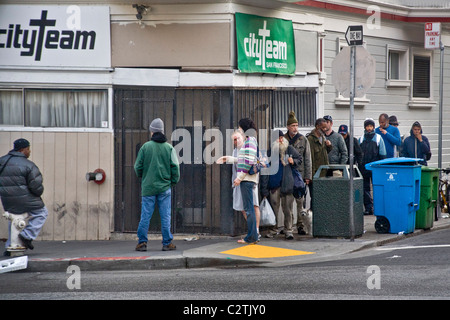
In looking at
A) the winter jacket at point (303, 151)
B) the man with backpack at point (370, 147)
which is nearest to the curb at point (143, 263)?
the winter jacket at point (303, 151)

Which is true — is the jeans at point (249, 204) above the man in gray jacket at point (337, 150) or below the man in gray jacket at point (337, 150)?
below

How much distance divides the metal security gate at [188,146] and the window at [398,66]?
6.84 metres

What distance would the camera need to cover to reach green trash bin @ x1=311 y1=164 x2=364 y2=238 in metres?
13.0

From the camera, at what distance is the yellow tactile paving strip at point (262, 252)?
1177cm

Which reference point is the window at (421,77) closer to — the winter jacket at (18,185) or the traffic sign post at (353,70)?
the traffic sign post at (353,70)

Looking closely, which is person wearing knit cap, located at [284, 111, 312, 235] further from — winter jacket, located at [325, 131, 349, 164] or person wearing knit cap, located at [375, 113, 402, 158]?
person wearing knit cap, located at [375, 113, 402, 158]

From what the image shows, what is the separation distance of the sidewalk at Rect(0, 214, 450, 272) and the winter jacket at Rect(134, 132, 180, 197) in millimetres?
971

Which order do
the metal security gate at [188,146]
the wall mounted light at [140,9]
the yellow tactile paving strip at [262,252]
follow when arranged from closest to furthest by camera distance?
the yellow tactile paving strip at [262,252] → the wall mounted light at [140,9] → the metal security gate at [188,146]

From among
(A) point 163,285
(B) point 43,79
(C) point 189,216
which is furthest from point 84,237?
(A) point 163,285

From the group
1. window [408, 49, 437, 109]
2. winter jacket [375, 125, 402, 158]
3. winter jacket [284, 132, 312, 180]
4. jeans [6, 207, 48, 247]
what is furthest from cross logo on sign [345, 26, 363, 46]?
window [408, 49, 437, 109]

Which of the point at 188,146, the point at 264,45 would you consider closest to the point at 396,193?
the point at 264,45

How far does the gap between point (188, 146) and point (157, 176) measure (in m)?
1.71

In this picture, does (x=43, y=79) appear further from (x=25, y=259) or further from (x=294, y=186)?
(x=294, y=186)

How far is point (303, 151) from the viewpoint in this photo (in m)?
13.5
